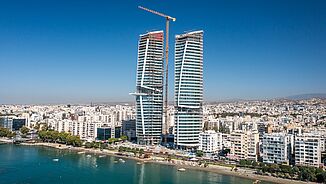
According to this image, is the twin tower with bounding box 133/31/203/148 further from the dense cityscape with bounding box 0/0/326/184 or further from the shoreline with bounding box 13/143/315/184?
the shoreline with bounding box 13/143/315/184

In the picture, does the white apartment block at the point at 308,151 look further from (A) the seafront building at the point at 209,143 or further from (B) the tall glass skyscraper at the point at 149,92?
(B) the tall glass skyscraper at the point at 149,92

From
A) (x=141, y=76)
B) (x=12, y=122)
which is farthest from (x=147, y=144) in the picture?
(x=12, y=122)

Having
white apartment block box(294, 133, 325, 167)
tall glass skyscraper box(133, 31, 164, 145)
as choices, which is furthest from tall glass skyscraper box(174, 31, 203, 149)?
white apartment block box(294, 133, 325, 167)

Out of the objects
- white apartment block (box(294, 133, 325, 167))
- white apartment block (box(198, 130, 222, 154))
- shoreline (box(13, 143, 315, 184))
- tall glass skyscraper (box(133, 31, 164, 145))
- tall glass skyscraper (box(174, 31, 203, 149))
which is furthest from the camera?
tall glass skyscraper (box(133, 31, 164, 145))

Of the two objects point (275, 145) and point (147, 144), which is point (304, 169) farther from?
point (147, 144)

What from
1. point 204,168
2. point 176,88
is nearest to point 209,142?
point 204,168

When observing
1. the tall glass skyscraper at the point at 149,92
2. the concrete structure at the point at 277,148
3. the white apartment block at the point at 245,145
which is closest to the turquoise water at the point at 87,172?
the concrete structure at the point at 277,148
